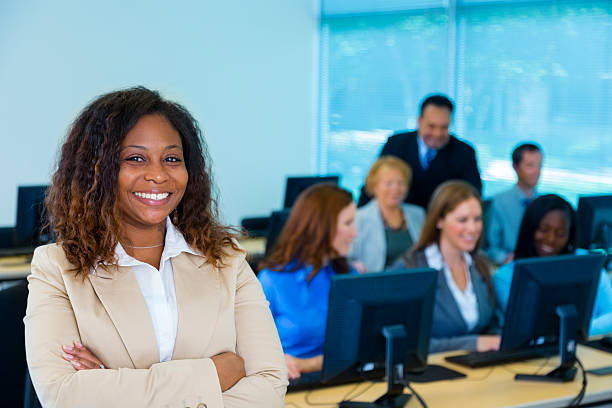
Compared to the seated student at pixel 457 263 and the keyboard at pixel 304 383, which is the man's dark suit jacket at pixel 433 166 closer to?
the seated student at pixel 457 263

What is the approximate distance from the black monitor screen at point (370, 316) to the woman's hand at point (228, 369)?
2.04 feet

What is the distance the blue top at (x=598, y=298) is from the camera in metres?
3.49

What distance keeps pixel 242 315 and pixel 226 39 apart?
5636 millimetres

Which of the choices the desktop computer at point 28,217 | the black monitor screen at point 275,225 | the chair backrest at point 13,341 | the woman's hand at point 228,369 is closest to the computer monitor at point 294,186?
the black monitor screen at point 275,225

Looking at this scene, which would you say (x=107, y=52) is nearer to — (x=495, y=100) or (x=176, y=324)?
(x=495, y=100)

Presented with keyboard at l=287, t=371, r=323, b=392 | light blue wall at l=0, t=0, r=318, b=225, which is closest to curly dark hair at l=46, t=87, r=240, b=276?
keyboard at l=287, t=371, r=323, b=392

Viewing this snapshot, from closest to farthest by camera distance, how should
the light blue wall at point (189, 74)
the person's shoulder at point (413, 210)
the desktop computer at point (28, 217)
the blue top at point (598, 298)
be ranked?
the blue top at point (598, 298)
the desktop computer at point (28, 217)
the person's shoulder at point (413, 210)
the light blue wall at point (189, 74)

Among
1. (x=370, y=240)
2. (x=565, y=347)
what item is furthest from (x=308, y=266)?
(x=370, y=240)

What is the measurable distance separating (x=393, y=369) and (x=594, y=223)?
61.5 inches

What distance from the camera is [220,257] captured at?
6.32 ft

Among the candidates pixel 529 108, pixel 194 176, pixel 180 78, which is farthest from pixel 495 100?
pixel 194 176

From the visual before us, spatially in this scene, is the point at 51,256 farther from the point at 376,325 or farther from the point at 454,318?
the point at 454,318

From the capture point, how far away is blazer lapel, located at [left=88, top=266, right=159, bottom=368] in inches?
67.8

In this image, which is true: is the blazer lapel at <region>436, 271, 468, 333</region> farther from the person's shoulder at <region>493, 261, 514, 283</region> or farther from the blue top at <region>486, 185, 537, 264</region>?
the blue top at <region>486, 185, 537, 264</region>
